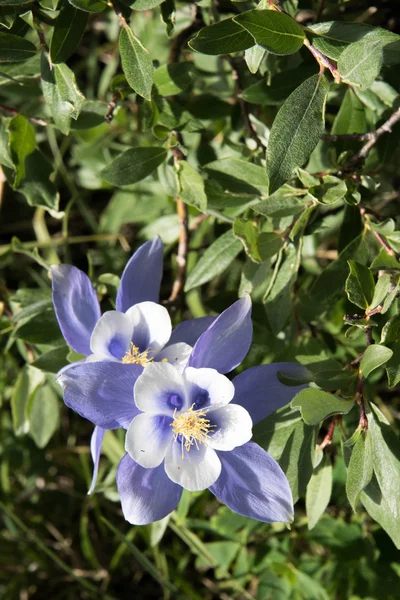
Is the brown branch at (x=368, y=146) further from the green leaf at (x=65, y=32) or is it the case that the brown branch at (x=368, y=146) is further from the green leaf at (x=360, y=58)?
the green leaf at (x=65, y=32)

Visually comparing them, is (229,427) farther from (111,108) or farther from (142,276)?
(111,108)

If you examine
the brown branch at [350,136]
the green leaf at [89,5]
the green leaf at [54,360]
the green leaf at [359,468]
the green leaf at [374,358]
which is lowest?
the green leaf at [54,360]

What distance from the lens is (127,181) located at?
4.75 ft

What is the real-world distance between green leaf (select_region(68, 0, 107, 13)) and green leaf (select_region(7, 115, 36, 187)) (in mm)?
324

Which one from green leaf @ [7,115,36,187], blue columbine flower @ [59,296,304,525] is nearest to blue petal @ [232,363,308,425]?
blue columbine flower @ [59,296,304,525]

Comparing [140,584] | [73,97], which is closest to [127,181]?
[73,97]

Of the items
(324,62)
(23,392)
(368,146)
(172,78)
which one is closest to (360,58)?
(324,62)

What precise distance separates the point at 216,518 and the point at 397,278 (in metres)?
1.04

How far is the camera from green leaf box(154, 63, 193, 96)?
54.4 inches

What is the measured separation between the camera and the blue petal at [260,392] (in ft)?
3.93

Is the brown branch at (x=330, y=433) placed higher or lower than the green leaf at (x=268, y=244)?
lower

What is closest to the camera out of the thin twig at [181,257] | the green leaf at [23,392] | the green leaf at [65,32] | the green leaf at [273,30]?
the green leaf at [273,30]

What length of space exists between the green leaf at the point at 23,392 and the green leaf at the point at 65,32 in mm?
787

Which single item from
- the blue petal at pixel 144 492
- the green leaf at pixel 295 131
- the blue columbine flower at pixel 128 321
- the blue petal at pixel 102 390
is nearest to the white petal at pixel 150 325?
the blue columbine flower at pixel 128 321
